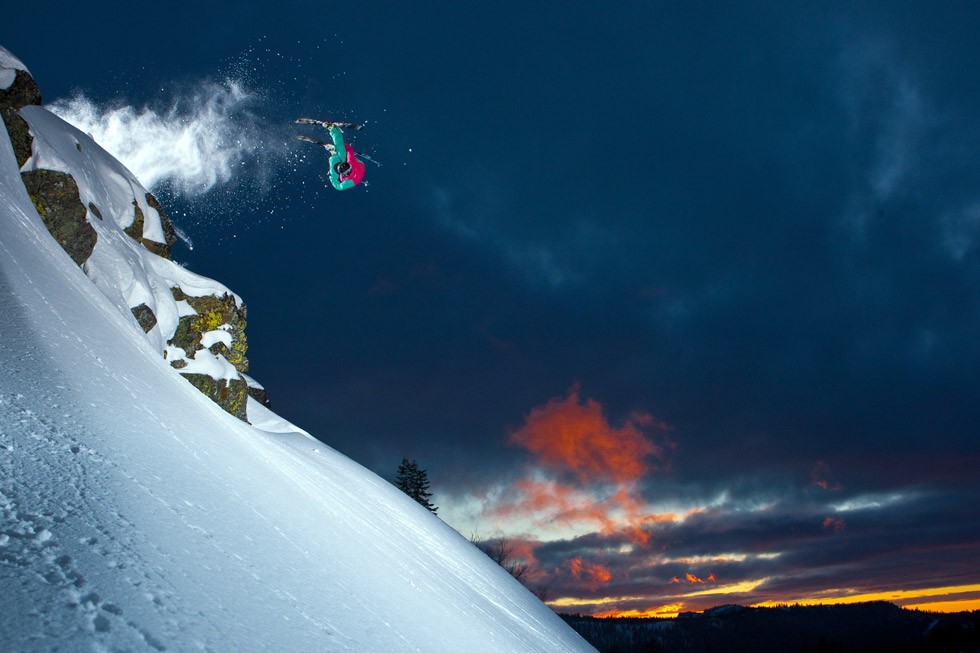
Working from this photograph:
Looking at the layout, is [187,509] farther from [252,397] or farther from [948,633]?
[948,633]

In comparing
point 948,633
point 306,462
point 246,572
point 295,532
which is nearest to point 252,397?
point 306,462

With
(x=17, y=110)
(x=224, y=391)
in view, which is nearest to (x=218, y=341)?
(x=224, y=391)

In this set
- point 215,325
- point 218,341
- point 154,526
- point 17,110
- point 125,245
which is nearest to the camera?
point 154,526

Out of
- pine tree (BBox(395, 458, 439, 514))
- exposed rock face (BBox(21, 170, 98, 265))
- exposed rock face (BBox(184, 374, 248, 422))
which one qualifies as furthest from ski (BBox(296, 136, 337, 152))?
pine tree (BBox(395, 458, 439, 514))

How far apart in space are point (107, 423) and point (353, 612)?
3383 millimetres

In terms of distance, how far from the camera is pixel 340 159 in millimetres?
15688

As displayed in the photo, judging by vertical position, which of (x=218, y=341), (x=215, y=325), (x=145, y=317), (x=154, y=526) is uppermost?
(x=215, y=325)

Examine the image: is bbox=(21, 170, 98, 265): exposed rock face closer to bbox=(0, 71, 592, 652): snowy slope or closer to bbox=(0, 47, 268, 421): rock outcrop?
bbox=(0, 47, 268, 421): rock outcrop

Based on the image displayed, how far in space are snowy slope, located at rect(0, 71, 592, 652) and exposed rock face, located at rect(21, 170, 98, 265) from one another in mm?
1734

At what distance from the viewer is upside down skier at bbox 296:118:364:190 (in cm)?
1545

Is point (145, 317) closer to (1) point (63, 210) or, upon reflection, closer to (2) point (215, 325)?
(1) point (63, 210)

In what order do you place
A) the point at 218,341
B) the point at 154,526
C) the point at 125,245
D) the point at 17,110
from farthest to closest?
the point at 218,341
the point at 125,245
the point at 17,110
the point at 154,526

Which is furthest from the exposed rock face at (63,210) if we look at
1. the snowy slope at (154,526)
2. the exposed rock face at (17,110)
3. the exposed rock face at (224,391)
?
the exposed rock face at (224,391)

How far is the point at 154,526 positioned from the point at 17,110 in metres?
A: 15.6
